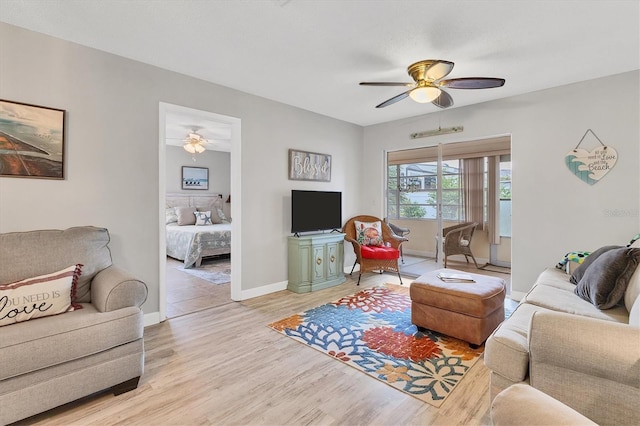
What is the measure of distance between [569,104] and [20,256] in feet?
17.5

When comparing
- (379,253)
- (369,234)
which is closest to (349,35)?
(379,253)

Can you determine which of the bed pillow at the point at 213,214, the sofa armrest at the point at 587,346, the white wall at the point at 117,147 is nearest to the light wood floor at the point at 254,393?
the sofa armrest at the point at 587,346

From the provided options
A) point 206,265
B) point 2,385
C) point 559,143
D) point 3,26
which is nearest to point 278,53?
point 3,26

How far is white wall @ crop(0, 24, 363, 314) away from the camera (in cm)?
241

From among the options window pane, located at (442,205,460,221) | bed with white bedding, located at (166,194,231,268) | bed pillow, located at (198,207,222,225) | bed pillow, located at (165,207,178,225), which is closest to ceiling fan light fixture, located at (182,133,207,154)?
bed with white bedding, located at (166,194,231,268)

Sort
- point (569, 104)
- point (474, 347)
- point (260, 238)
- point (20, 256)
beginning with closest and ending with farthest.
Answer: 1. point (20, 256)
2. point (474, 347)
3. point (569, 104)
4. point (260, 238)

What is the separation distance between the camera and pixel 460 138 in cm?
438

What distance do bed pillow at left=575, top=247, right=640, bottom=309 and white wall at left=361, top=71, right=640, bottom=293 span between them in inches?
56.8

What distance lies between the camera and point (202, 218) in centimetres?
683

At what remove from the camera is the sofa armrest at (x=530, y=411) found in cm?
80

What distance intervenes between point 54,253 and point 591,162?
513 cm

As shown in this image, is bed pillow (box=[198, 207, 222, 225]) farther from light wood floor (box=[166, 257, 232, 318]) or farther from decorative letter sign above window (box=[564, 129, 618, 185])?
decorative letter sign above window (box=[564, 129, 618, 185])

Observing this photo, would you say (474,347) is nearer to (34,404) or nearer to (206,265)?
(34,404)

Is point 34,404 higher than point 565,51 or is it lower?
lower
